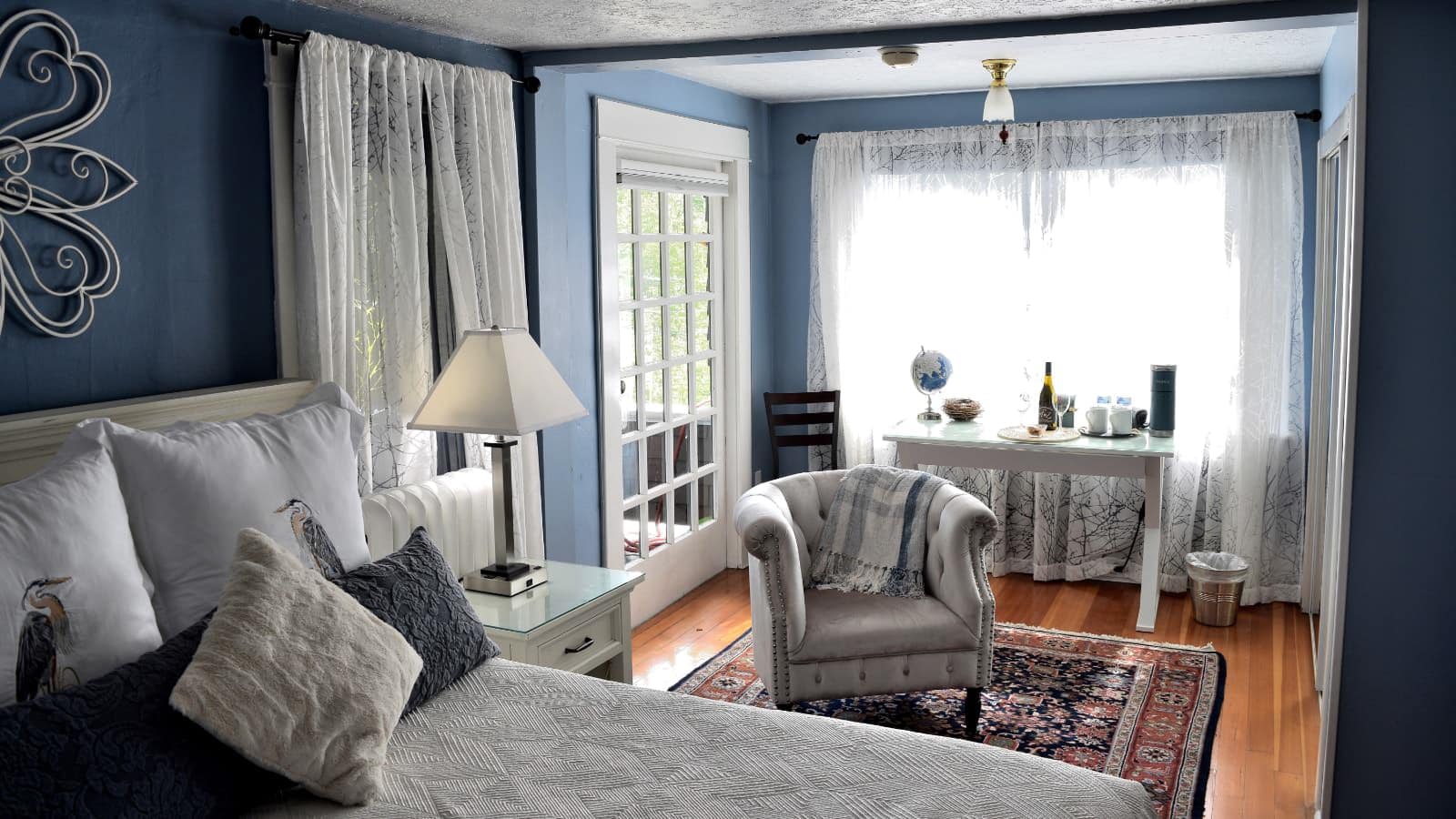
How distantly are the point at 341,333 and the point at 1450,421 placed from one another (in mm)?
2823

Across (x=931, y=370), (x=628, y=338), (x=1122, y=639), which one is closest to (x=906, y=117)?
(x=931, y=370)

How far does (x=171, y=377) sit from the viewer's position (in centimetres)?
269

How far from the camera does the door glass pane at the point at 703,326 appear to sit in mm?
5312

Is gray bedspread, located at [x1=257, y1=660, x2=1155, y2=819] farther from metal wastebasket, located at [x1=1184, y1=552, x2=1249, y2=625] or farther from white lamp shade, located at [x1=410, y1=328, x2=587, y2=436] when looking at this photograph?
metal wastebasket, located at [x1=1184, y1=552, x2=1249, y2=625]

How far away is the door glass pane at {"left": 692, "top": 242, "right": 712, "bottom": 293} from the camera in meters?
5.28

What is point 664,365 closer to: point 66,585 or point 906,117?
point 906,117

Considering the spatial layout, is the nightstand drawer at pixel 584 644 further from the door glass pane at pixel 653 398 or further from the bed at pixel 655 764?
the door glass pane at pixel 653 398

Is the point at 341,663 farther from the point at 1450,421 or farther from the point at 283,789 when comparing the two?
the point at 1450,421

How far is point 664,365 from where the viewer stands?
198 inches

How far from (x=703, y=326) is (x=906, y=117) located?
57.4 inches

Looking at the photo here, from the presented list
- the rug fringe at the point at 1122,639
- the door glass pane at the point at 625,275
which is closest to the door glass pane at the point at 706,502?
the door glass pane at the point at 625,275

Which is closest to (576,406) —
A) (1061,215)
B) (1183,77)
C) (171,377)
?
(171,377)

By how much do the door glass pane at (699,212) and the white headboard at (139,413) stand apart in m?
2.64

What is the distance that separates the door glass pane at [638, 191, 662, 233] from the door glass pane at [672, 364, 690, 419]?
63cm
